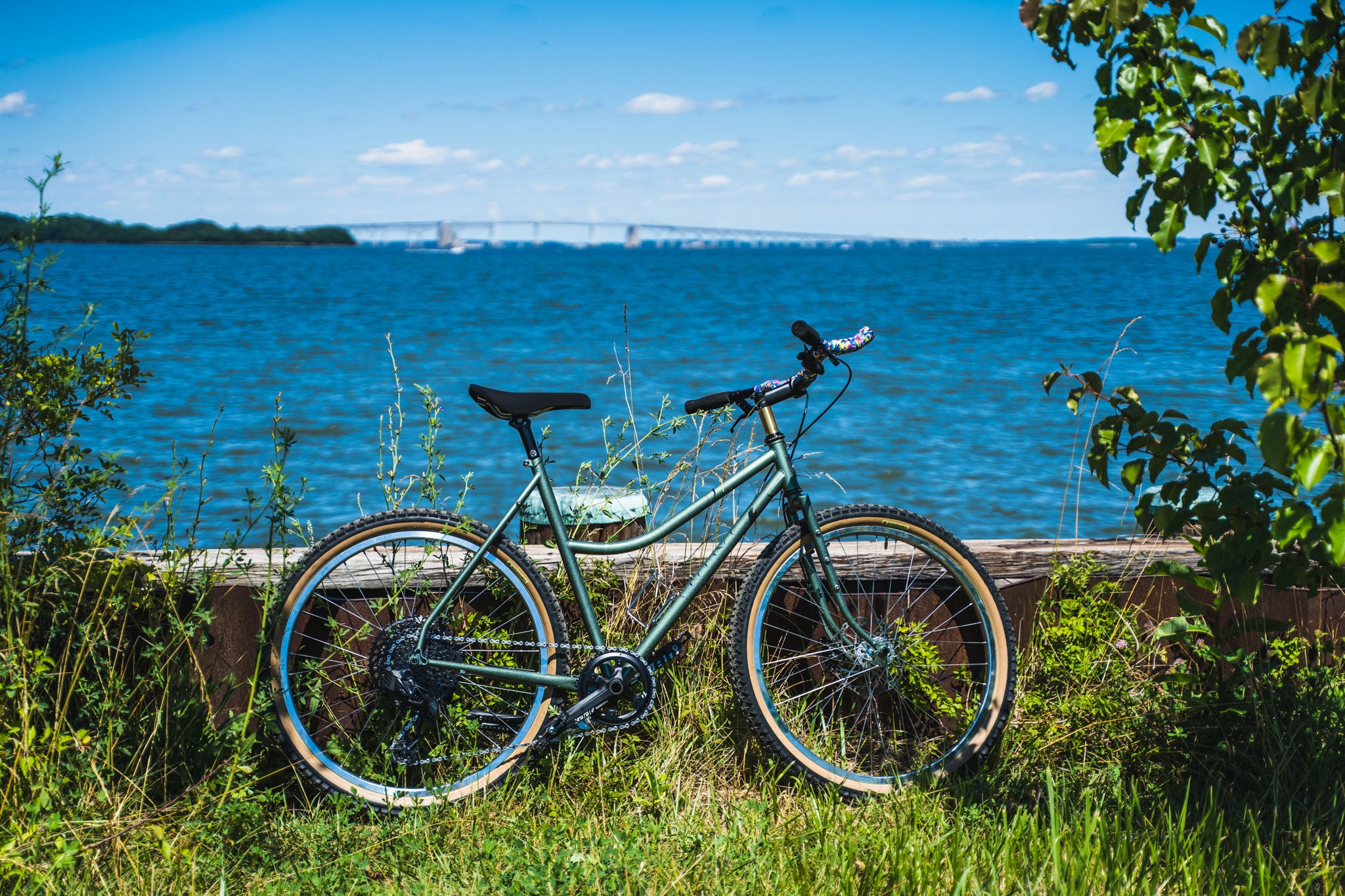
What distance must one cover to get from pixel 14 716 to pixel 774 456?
2244mm

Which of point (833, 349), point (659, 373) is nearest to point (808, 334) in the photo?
point (833, 349)

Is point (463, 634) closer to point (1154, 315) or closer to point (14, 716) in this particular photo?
point (14, 716)

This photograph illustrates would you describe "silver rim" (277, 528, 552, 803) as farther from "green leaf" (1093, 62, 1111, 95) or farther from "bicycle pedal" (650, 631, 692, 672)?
"green leaf" (1093, 62, 1111, 95)

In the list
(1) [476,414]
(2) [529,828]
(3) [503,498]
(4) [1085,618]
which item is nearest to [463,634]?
(2) [529,828]

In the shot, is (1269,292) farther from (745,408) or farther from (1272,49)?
(745,408)

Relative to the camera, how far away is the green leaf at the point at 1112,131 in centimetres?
204

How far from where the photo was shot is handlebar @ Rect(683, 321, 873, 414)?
3080 mm

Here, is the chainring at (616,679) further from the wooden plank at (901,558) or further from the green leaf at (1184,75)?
the green leaf at (1184,75)

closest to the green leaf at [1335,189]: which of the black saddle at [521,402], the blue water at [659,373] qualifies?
the black saddle at [521,402]

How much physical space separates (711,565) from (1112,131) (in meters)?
1.71

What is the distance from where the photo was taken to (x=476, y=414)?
16.5m

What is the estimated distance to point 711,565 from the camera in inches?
125

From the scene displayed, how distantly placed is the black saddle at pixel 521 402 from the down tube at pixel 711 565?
60 centimetres

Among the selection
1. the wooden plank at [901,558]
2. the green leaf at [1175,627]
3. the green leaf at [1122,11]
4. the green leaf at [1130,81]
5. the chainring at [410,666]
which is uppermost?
the green leaf at [1122,11]
